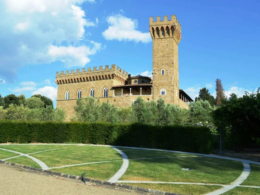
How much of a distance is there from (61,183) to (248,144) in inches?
630

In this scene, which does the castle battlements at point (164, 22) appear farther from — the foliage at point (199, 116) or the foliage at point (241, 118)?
the foliage at point (241, 118)

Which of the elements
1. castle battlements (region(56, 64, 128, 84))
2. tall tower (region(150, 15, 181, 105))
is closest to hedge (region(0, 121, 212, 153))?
tall tower (region(150, 15, 181, 105))

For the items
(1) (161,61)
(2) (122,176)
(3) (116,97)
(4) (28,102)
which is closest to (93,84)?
(3) (116,97)

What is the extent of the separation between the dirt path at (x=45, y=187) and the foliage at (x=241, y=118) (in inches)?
480

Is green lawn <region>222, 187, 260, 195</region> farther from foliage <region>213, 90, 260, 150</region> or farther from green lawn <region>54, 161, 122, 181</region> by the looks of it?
foliage <region>213, 90, 260, 150</region>

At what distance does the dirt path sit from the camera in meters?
6.32

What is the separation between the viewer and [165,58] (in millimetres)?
40344

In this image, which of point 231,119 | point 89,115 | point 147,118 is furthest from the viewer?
point 89,115

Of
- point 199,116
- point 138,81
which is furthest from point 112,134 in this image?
point 138,81

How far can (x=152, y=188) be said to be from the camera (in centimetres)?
693

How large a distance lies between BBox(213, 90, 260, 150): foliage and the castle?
21745 millimetres

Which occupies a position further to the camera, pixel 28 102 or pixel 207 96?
pixel 207 96

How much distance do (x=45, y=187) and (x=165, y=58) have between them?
1405 inches

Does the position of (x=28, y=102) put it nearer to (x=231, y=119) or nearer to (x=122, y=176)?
(x=231, y=119)
